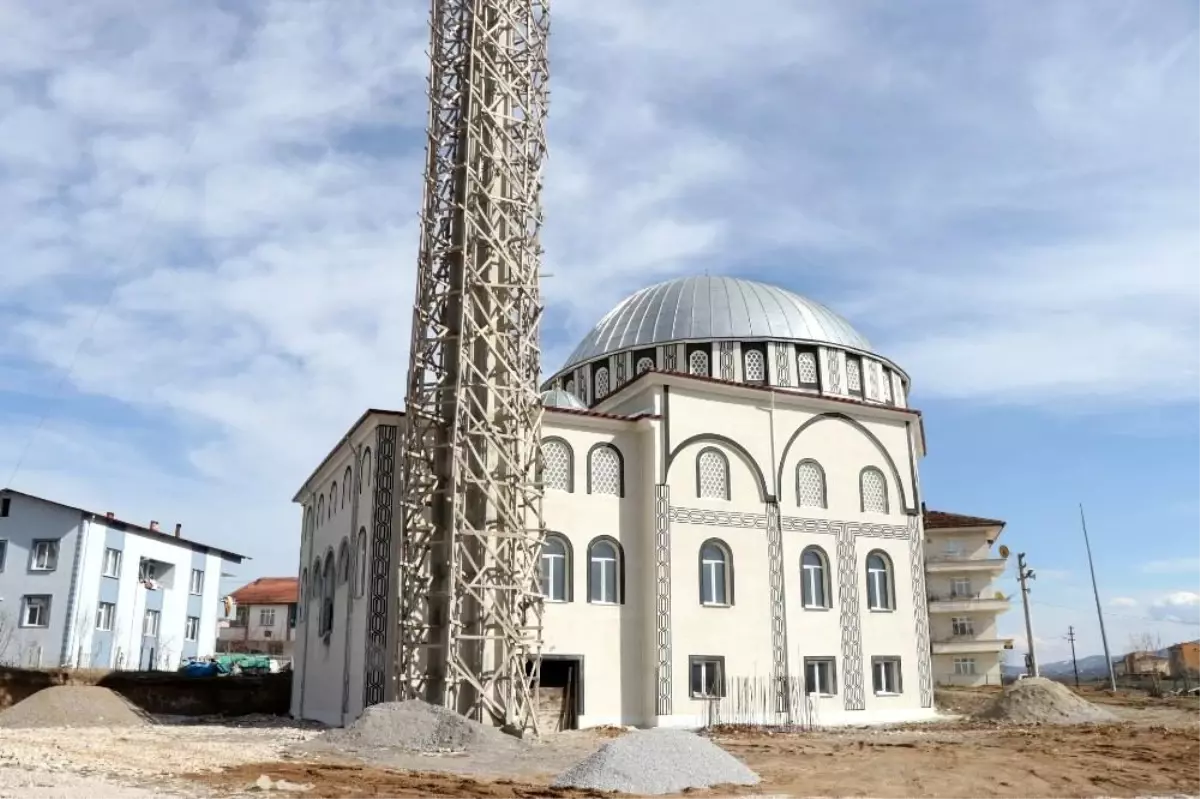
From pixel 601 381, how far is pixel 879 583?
8890mm

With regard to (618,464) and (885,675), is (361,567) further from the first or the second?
(885,675)

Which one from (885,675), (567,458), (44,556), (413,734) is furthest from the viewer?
(44,556)

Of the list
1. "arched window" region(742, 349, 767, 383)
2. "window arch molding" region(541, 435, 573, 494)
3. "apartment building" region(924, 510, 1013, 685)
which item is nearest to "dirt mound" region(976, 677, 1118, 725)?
"arched window" region(742, 349, 767, 383)

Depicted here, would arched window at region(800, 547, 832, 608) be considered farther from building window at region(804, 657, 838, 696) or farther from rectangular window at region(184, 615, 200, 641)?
rectangular window at region(184, 615, 200, 641)

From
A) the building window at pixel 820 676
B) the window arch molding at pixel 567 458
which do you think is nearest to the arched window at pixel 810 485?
the building window at pixel 820 676

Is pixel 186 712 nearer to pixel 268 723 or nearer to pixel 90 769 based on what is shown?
pixel 268 723

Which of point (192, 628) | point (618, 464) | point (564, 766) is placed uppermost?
point (618, 464)

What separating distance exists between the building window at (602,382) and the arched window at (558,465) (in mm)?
6433

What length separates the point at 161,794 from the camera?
929 cm

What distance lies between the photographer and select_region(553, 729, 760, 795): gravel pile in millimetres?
11391

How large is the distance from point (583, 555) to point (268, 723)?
791 centimetres

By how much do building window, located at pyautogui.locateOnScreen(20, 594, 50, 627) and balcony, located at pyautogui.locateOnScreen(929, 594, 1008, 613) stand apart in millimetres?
34181

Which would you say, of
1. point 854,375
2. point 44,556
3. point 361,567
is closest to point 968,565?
point 854,375

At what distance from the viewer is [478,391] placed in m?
18.8
